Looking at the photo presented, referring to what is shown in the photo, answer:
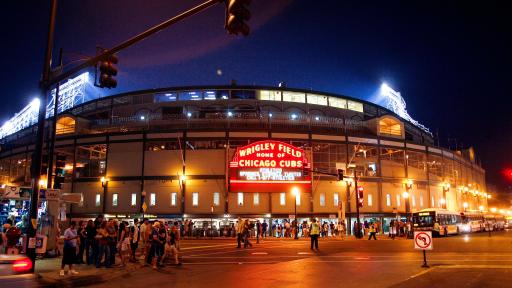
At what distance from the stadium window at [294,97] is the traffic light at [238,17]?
54010 mm

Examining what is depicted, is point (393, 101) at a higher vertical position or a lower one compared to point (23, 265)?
higher

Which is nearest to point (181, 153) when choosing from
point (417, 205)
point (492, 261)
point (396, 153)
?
point (396, 153)

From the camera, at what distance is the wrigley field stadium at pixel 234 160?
50.9m

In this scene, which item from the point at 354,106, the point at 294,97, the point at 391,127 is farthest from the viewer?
the point at 354,106

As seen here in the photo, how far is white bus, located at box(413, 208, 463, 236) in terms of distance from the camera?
48.2 meters

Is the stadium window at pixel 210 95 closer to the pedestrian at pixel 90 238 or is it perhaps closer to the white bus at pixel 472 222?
the white bus at pixel 472 222

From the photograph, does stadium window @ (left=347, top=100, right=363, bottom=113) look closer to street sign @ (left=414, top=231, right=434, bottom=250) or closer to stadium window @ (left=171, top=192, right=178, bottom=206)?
stadium window @ (left=171, top=192, right=178, bottom=206)

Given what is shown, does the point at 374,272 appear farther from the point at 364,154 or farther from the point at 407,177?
the point at 407,177

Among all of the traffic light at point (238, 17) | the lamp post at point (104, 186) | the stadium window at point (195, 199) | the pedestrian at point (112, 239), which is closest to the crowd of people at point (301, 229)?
the stadium window at point (195, 199)

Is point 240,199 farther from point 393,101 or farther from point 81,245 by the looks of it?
point 393,101

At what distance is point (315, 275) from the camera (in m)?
15.0

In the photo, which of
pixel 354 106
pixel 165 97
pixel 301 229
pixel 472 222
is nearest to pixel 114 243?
pixel 301 229

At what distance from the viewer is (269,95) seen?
208 ft

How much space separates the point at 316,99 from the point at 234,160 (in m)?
21.7
